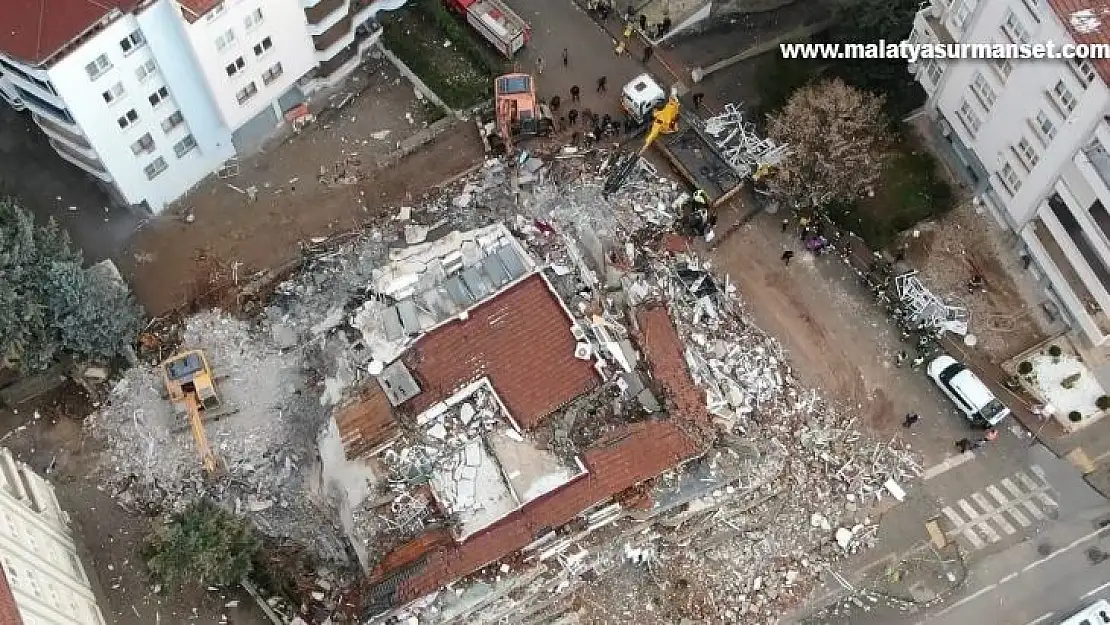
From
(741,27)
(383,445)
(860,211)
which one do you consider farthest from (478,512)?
(741,27)

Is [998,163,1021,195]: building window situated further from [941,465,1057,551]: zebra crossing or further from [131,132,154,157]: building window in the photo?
[131,132,154,157]: building window

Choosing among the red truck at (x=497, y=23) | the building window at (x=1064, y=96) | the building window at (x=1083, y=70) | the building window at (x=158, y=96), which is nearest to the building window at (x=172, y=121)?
the building window at (x=158, y=96)

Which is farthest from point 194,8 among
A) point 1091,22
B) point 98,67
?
point 1091,22

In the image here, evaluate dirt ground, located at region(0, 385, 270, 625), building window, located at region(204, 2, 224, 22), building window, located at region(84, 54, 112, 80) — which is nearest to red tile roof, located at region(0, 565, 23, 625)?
dirt ground, located at region(0, 385, 270, 625)

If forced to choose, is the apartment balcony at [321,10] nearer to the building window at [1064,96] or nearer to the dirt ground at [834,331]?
the dirt ground at [834,331]

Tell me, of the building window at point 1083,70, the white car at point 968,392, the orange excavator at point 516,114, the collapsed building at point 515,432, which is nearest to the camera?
the building window at point 1083,70

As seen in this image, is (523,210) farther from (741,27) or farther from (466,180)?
(741,27)
